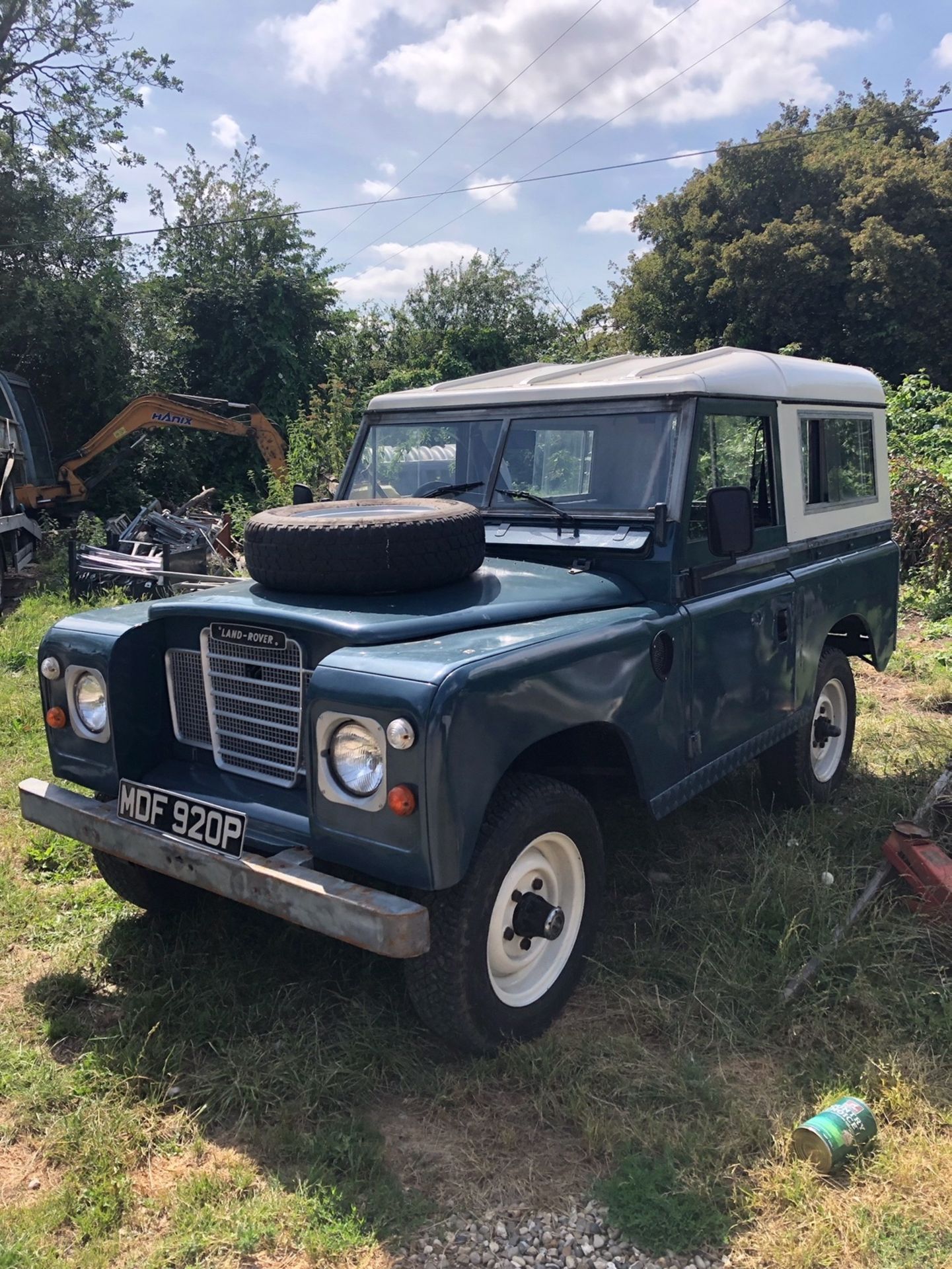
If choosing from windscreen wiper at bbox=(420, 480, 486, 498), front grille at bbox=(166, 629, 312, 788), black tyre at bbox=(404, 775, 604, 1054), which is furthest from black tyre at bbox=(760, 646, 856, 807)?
front grille at bbox=(166, 629, 312, 788)

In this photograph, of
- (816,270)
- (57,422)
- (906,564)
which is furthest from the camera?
(816,270)

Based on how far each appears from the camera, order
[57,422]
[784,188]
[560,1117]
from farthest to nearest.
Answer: [784,188] → [57,422] → [560,1117]

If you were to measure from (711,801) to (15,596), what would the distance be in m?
9.07

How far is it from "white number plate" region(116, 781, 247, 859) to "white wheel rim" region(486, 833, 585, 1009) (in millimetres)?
809

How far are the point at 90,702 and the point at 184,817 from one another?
0.70 m

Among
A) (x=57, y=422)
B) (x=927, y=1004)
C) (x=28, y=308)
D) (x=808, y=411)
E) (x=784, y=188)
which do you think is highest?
(x=784, y=188)

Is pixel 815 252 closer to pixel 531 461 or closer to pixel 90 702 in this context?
pixel 531 461

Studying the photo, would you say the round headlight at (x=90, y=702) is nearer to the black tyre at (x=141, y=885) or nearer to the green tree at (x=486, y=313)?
the black tyre at (x=141, y=885)

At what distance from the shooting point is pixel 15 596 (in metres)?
11.1

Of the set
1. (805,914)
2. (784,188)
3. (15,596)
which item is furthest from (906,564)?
(784,188)

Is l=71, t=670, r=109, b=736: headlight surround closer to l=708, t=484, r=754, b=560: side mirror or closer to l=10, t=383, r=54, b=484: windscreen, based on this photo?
l=708, t=484, r=754, b=560: side mirror

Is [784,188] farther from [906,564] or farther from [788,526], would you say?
[788,526]

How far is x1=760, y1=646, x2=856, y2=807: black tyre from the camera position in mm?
4664

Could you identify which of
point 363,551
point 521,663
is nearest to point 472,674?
point 521,663
